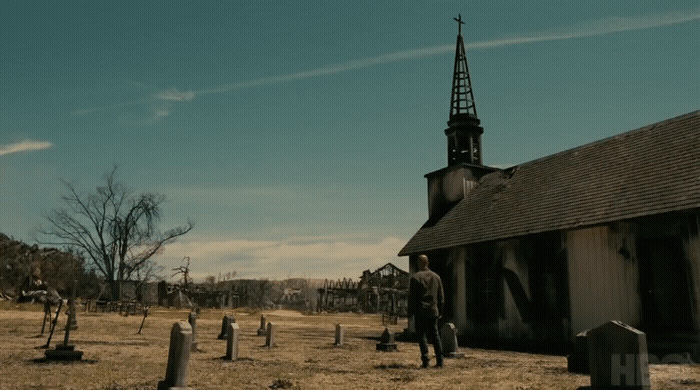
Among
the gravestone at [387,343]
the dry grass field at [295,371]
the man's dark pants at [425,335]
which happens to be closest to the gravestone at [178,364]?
the dry grass field at [295,371]

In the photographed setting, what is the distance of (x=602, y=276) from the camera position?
1473cm

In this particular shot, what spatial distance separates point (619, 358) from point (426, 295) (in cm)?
493

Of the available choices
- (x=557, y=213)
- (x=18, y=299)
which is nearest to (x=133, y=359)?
(x=557, y=213)

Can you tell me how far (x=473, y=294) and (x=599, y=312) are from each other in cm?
526

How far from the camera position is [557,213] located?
16.8 m

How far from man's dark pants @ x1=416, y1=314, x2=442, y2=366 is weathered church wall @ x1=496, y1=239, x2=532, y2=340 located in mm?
7096

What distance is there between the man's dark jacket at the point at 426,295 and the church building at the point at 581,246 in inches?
246

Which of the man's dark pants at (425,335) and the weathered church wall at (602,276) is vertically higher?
the weathered church wall at (602,276)

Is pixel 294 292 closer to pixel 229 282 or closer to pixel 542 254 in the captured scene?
pixel 229 282

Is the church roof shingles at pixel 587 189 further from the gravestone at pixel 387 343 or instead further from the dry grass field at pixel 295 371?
the gravestone at pixel 387 343

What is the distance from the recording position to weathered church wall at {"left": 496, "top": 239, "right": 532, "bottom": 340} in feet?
55.9

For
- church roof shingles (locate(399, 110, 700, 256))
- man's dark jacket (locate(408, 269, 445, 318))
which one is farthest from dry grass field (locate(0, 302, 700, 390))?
church roof shingles (locate(399, 110, 700, 256))

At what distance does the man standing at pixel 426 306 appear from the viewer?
35.5 feet

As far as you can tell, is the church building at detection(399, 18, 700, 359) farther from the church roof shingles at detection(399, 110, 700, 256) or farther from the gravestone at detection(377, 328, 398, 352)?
the gravestone at detection(377, 328, 398, 352)
